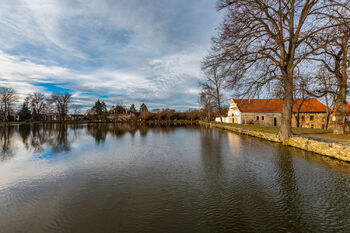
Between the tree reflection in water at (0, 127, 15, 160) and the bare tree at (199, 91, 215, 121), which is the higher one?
the bare tree at (199, 91, 215, 121)

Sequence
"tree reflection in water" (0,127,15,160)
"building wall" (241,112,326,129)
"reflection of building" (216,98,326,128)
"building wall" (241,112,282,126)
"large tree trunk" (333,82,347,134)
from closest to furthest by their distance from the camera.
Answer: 1. "tree reflection in water" (0,127,15,160)
2. "large tree trunk" (333,82,347,134)
3. "building wall" (241,112,326,129)
4. "reflection of building" (216,98,326,128)
5. "building wall" (241,112,282,126)

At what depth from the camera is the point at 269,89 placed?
12.1 metres

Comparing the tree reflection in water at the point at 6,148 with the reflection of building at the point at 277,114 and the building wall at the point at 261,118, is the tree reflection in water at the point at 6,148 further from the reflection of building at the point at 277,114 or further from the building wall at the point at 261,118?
the building wall at the point at 261,118

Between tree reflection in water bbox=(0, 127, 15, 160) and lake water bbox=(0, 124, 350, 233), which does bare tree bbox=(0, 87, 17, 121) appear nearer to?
tree reflection in water bbox=(0, 127, 15, 160)

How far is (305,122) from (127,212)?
38006 millimetres

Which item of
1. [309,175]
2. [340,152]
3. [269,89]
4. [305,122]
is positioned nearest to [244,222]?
[309,175]

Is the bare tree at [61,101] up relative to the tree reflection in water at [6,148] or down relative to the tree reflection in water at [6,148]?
up

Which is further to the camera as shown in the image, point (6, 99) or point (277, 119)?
point (6, 99)

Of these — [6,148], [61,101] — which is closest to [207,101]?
[6,148]

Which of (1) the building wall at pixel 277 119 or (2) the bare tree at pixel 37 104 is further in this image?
(2) the bare tree at pixel 37 104

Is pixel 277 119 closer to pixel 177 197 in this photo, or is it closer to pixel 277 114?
pixel 277 114

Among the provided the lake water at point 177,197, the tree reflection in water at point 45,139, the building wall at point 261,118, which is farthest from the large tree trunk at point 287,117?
the building wall at point 261,118

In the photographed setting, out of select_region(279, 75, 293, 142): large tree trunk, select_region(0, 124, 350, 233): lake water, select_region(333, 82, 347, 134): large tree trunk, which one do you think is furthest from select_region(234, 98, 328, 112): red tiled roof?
select_region(0, 124, 350, 233): lake water

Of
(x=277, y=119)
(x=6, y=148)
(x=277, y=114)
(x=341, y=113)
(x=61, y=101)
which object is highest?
(x=61, y=101)
